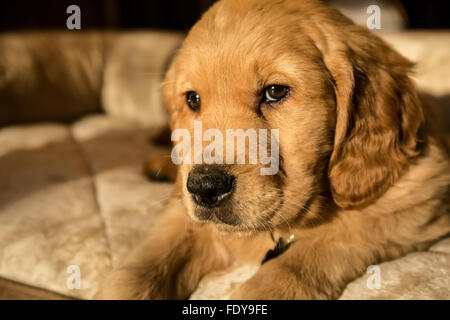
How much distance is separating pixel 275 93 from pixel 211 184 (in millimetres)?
471

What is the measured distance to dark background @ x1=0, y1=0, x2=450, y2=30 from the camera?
5.68m

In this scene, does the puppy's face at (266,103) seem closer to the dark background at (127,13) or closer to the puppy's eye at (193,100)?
the puppy's eye at (193,100)

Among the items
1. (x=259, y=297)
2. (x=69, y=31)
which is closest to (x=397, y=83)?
(x=259, y=297)

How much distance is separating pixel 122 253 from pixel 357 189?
45.5 inches

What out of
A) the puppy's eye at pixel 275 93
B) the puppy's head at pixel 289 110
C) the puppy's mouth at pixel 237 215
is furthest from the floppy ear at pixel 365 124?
the puppy's mouth at pixel 237 215

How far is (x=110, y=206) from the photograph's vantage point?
2.39 m

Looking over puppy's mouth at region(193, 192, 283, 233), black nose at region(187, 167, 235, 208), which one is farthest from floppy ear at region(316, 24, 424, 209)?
black nose at region(187, 167, 235, 208)

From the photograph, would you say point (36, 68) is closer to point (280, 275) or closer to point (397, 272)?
point (280, 275)

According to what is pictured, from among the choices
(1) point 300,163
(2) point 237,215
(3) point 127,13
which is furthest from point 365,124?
(3) point 127,13

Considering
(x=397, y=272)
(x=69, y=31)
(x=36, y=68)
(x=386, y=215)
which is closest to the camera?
(x=397, y=272)

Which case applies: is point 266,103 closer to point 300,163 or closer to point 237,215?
point 300,163

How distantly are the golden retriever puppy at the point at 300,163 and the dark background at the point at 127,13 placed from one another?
497 cm

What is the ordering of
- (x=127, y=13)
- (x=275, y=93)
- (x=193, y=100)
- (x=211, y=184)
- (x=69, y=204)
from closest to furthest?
(x=211, y=184) < (x=275, y=93) < (x=193, y=100) < (x=69, y=204) < (x=127, y=13)

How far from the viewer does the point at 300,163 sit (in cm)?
160
